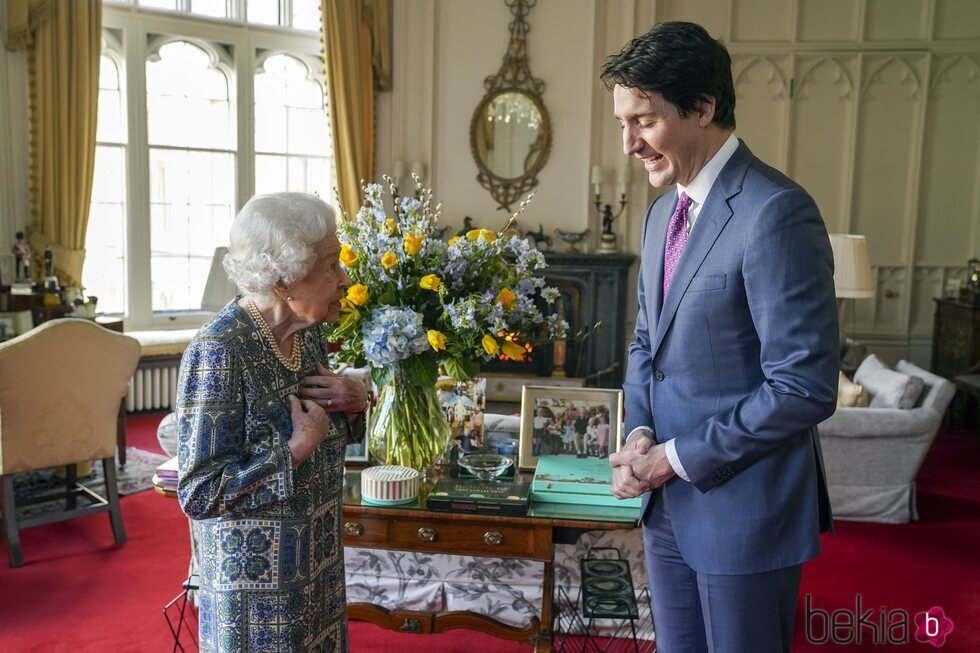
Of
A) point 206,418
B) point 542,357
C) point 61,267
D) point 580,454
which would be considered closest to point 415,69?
point 542,357

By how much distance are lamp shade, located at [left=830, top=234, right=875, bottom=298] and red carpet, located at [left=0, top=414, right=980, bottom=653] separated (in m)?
1.31

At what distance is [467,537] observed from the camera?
231 cm

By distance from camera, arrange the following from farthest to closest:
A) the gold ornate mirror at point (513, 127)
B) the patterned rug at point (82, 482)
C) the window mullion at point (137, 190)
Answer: the gold ornate mirror at point (513, 127) < the window mullion at point (137, 190) < the patterned rug at point (82, 482)

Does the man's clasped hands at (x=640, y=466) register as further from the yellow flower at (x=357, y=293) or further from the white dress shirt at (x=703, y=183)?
the yellow flower at (x=357, y=293)

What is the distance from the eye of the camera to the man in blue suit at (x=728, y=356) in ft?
4.53

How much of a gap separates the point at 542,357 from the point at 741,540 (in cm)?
591

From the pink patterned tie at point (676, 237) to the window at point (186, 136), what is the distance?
6106mm

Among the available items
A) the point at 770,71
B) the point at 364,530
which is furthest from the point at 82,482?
the point at 770,71

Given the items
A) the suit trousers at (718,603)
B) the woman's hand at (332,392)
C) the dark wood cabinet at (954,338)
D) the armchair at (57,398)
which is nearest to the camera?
the suit trousers at (718,603)

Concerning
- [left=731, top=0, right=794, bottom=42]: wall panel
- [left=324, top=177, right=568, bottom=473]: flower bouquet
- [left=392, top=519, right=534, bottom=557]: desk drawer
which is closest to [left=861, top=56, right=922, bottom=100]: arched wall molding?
[left=731, top=0, right=794, bottom=42]: wall panel

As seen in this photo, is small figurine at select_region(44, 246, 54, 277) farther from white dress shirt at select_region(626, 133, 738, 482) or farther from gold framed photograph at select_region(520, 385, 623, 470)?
white dress shirt at select_region(626, 133, 738, 482)

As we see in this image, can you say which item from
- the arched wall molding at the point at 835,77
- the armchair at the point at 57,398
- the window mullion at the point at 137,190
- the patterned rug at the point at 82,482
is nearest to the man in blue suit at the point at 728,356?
the armchair at the point at 57,398

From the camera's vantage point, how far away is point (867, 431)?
14.2 ft

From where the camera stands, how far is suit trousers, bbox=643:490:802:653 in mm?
1479
